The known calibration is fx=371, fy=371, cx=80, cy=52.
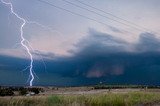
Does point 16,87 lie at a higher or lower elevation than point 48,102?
higher

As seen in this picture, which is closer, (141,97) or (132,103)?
(132,103)

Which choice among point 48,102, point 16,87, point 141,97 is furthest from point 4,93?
point 48,102

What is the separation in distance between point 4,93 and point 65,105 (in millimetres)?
35676

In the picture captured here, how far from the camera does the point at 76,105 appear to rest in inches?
1460

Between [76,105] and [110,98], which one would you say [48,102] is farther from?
[110,98]

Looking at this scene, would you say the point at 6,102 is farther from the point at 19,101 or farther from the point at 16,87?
the point at 16,87

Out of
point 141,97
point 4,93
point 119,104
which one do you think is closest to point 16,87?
point 4,93

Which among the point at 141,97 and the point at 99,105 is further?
the point at 141,97

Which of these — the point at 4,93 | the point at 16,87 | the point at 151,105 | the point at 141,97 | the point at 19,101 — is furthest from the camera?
the point at 16,87

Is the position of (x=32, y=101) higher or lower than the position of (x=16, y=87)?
lower

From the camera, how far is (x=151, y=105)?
40.9 m

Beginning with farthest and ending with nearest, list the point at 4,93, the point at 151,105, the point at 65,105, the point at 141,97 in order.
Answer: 1. the point at 4,93
2. the point at 141,97
3. the point at 151,105
4. the point at 65,105

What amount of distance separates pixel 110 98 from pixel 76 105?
7963mm

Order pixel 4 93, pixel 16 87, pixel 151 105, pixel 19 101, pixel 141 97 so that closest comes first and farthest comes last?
1. pixel 151 105
2. pixel 19 101
3. pixel 141 97
4. pixel 4 93
5. pixel 16 87
